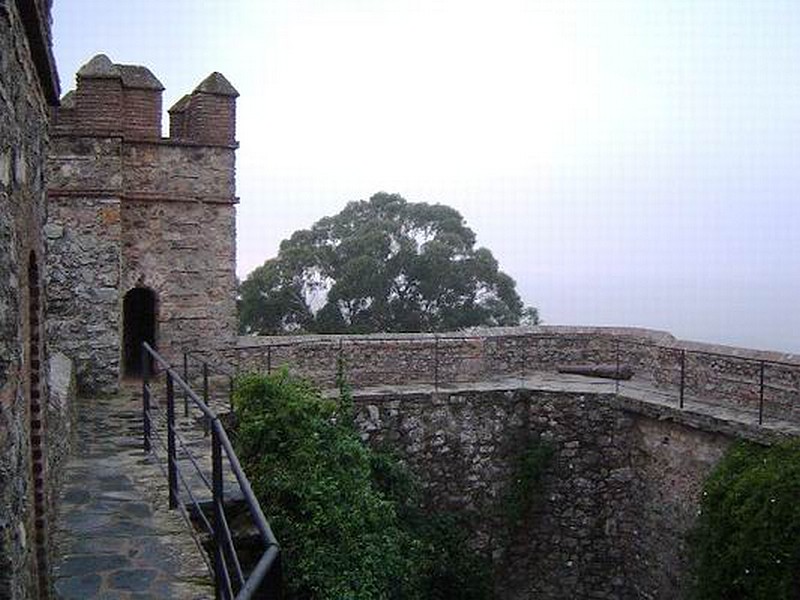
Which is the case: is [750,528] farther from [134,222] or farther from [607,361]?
[134,222]

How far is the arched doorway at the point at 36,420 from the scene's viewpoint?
173 inches

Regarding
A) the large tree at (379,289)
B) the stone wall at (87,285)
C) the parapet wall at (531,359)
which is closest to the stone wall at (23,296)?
the stone wall at (87,285)

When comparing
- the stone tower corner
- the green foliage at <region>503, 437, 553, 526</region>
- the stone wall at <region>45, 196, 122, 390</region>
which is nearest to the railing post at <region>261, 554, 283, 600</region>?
the stone wall at <region>45, 196, 122, 390</region>

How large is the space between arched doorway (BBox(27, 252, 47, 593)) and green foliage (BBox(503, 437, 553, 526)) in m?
8.76

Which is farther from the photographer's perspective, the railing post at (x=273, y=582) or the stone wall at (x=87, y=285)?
the stone wall at (x=87, y=285)

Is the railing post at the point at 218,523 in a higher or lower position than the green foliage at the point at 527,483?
higher

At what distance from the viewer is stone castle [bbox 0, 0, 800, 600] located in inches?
453

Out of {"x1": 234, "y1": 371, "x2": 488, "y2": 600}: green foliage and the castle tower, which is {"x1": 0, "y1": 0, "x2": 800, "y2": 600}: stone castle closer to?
the castle tower

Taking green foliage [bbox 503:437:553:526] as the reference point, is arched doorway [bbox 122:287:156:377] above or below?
above

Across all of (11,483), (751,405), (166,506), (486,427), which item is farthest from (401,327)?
(11,483)

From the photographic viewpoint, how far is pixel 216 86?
41.5 ft

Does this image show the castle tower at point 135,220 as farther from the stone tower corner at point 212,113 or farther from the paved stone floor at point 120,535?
the paved stone floor at point 120,535

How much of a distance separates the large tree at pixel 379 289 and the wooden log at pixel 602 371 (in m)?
12.7

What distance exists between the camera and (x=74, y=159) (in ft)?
38.2
